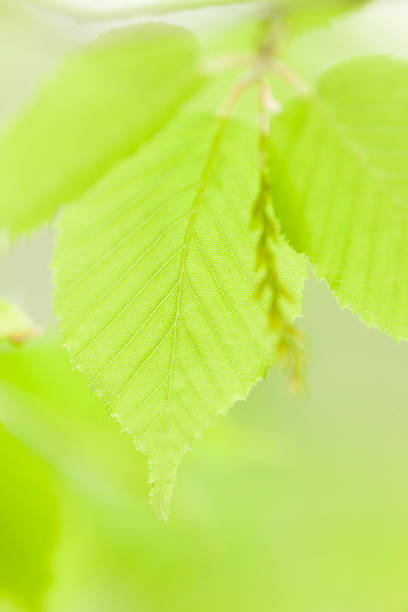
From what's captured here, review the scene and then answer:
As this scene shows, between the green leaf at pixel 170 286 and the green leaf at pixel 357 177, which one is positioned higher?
the green leaf at pixel 357 177

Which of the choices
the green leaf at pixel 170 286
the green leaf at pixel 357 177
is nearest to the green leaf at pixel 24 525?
the green leaf at pixel 170 286

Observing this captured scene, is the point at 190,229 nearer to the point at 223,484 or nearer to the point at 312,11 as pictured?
the point at 312,11

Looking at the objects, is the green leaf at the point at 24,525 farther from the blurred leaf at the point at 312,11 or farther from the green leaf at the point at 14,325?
the blurred leaf at the point at 312,11

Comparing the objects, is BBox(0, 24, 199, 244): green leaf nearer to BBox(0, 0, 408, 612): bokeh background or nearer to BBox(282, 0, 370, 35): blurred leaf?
BBox(0, 0, 408, 612): bokeh background

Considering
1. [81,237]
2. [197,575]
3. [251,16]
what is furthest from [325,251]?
[197,575]

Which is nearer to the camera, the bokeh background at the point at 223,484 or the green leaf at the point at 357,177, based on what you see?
the green leaf at the point at 357,177

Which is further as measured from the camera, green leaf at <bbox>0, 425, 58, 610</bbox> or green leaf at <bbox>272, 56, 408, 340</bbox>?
green leaf at <bbox>0, 425, 58, 610</bbox>

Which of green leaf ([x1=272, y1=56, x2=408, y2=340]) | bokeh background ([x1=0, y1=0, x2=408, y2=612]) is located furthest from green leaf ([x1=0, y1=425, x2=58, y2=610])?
green leaf ([x1=272, y1=56, x2=408, y2=340])
